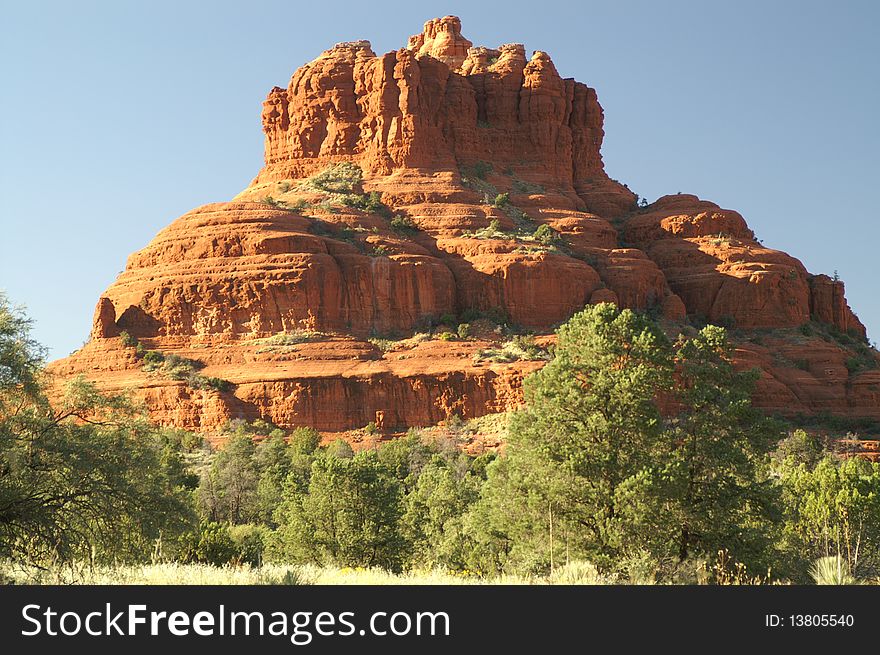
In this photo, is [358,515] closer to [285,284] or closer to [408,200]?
[285,284]

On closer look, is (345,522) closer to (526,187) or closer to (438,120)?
(526,187)

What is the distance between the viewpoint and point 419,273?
99.2 metres

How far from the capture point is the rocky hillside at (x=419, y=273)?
91.2 metres

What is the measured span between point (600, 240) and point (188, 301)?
136 ft

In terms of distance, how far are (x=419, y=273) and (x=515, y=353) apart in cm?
1371

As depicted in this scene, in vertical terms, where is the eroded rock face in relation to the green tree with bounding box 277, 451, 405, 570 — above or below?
above

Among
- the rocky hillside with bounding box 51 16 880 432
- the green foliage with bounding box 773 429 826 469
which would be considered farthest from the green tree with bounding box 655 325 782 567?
the rocky hillside with bounding box 51 16 880 432

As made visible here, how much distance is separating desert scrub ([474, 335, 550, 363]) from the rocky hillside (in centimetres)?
30

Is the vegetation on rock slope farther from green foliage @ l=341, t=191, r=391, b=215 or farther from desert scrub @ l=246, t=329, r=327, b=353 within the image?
green foliage @ l=341, t=191, r=391, b=215

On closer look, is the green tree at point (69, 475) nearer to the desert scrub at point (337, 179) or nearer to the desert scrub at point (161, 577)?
the desert scrub at point (161, 577)

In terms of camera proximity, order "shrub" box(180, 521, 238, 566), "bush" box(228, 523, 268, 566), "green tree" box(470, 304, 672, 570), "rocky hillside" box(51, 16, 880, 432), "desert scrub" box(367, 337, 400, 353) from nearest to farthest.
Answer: "green tree" box(470, 304, 672, 570)
"shrub" box(180, 521, 238, 566)
"bush" box(228, 523, 268, 566)
"rocky hillside" box(51, 16, 880, 432)
"desert scrub" box(367, 337, 400, 353)

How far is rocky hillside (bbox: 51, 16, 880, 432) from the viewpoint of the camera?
9119 centimetres

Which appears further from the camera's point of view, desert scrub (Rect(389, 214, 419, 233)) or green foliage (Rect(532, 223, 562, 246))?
desert scrub (Rect(389, 214, 419, 233))

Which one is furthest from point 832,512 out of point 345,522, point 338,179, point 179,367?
point 338,179
